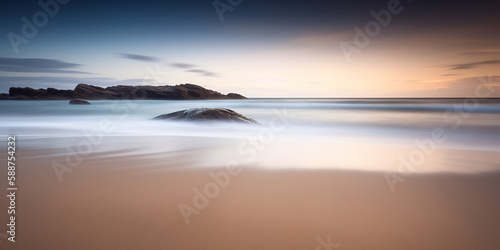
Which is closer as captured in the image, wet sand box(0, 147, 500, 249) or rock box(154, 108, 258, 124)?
wet sand box(0, 147, 500, 249)

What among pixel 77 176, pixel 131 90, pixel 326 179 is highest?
pixel 131 90

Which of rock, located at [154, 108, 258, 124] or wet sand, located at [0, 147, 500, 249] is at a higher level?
rock, located at [154, 108, 258, 124]

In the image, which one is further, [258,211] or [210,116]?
[210,116]

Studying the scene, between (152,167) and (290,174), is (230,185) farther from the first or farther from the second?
(152,167)

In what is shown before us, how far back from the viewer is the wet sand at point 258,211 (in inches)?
86.7

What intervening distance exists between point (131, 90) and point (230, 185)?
3786 inches

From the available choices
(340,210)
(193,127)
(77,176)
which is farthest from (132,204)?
(193,127)

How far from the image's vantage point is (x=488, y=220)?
2.53 meters

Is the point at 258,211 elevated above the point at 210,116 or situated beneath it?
situated beneath

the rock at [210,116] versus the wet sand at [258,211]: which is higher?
the rock at [210,116]

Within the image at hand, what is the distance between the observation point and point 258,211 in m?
2.72

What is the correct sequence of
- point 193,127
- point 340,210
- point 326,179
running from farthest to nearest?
point 193,127
point 326,179
point 340,210

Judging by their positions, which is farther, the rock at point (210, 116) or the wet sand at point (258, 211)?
the rock at point (210, 116)

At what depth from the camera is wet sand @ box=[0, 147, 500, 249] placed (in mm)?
2203
